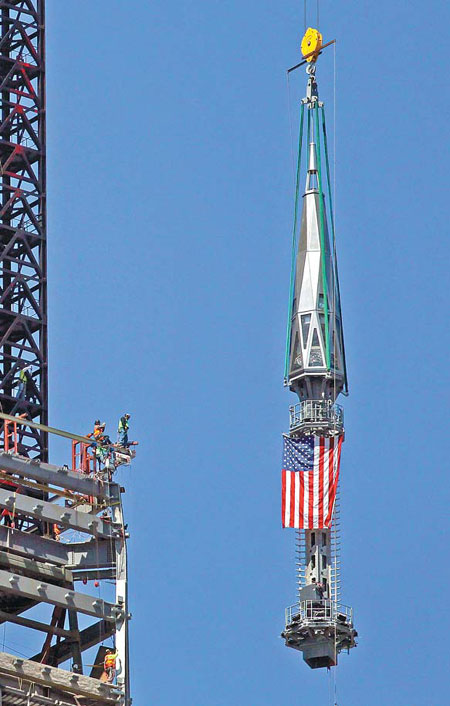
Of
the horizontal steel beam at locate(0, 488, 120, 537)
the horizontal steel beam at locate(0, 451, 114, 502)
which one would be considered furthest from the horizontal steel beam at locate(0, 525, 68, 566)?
the horizontal steel beam at locate(0, 451, 114, 502)

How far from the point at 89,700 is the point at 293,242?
1722 inches

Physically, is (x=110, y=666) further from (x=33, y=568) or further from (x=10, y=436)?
(x=10, y=436)

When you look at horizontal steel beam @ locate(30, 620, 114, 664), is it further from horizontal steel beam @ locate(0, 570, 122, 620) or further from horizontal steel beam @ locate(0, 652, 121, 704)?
horizontal steel beam @ locate(0, 652, 121, 704)

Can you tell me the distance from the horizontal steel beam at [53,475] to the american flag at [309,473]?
19.0 meters

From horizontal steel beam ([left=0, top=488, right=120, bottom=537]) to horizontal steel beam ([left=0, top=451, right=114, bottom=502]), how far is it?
1.33 metres

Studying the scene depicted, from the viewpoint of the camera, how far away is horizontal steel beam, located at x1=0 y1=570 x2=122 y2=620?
16900 cm

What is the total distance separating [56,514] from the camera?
564 ft

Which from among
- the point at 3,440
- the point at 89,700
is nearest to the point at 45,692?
the point at 89,700

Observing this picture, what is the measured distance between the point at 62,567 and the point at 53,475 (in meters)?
6.37

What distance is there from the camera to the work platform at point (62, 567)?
168875 mm

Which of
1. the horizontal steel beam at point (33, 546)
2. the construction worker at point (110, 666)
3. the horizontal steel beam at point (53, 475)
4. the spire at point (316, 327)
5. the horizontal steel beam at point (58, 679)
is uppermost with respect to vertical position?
the spire at point (316, 327)

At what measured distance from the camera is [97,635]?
579 feet

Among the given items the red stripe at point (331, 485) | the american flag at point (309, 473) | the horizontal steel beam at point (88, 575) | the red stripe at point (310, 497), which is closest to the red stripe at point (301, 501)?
the american flag at point (309, 473)

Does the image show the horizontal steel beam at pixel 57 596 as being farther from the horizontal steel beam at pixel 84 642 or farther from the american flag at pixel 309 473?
the american flag at pixel 309 473
